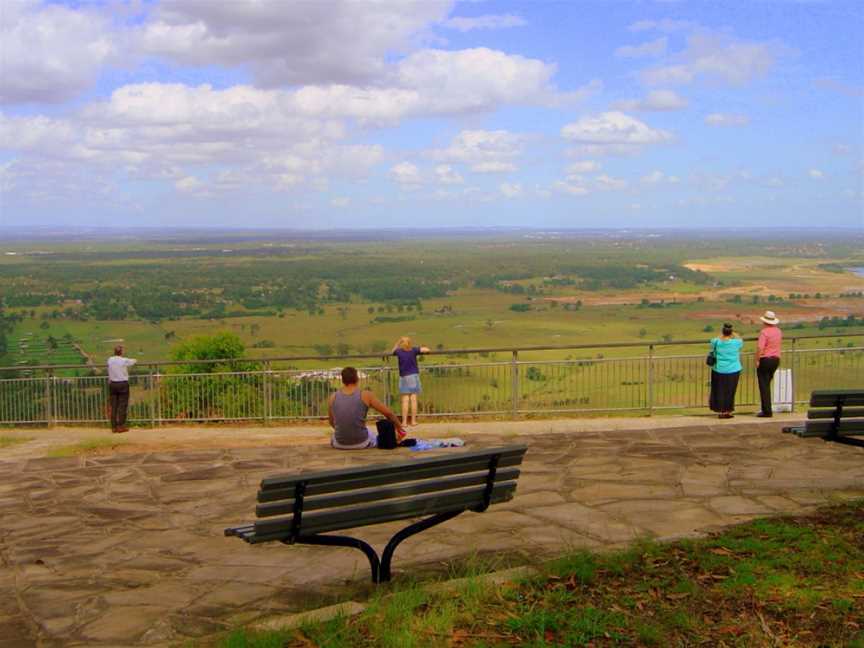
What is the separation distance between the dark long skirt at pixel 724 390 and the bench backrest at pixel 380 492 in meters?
9.07

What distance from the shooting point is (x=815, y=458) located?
10578mm

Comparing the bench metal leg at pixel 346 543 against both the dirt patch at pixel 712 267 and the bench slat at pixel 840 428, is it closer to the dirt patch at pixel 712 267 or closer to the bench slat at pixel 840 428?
the bench slat at pixel 840 428

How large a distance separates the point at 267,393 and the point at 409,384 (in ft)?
9.09

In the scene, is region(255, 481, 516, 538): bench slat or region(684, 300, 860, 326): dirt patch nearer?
region(255, 481, 516, 538): bench slat

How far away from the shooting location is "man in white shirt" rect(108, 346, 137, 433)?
1619cm

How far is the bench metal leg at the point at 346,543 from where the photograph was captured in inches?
246

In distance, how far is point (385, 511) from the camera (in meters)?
6.35

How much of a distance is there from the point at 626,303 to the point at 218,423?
246 feet

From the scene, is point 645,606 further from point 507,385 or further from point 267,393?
point 267,393

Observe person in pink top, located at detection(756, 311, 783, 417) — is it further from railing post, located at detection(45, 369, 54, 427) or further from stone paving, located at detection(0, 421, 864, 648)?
railing post, located at detection(45, 369, 54, 427)

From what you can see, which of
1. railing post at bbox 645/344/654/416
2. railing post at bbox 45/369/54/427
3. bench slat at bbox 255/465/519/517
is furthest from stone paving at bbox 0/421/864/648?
railing post at bbox 45/369/54/427

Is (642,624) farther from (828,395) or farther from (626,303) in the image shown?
(626,303)

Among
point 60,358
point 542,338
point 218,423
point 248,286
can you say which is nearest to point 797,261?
point 248,286

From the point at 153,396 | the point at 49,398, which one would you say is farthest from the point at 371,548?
the point at 49,398
